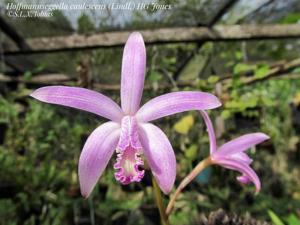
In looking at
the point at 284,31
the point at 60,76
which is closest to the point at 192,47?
Answer: the point at 284,31

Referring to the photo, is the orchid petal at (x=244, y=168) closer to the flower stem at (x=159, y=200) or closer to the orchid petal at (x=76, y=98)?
the flower stem at (x=159, y=200)

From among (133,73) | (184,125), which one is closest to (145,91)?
(184,125)

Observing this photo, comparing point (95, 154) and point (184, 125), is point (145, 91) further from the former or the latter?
point (95, 154)

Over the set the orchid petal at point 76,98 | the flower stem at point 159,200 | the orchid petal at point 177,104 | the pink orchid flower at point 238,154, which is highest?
the orchid petal at point 76,98

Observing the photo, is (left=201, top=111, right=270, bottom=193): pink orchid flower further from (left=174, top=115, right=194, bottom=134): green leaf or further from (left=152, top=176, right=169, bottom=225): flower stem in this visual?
(left=174, top=115, right=194, bottom=134): green leaf

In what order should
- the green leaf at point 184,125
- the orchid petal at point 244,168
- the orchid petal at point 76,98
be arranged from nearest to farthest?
the orchid petal at point 76,98 → the orchid petal at point 244,168 → the green leaf at point 184,125

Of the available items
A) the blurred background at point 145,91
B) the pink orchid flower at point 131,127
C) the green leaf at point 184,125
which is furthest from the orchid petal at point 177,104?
the green leaf at point 184,125

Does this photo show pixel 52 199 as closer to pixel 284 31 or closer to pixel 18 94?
pixel 18 94
